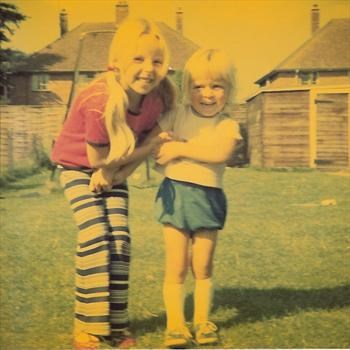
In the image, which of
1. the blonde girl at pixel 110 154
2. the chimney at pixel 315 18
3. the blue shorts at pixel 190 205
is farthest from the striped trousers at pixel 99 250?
the chimney at pixel 315 18

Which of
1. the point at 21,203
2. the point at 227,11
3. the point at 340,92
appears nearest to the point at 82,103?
the point at 21,203

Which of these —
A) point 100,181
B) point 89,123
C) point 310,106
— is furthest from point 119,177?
point 310,106

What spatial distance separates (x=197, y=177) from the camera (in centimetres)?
163

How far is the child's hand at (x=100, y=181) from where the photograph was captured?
1.61 m

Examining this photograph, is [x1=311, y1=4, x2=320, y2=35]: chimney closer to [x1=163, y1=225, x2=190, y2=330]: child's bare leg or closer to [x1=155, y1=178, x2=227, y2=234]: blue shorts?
[x1=155, y1=178, x2=227, y2=234]: blue shorts

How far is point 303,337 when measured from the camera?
1704 millimetres

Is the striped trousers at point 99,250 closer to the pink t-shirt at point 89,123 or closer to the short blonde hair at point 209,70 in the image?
the pink t-shirt at point 89,123

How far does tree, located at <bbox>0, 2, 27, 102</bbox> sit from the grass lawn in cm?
30

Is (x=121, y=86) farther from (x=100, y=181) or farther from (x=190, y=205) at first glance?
(x=190, y=205)

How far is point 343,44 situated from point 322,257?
0.64 metres

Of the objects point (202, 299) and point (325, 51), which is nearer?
point (202, 299)

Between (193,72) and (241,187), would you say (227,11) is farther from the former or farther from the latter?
(241,187)

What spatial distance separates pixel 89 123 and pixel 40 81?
0.32 m

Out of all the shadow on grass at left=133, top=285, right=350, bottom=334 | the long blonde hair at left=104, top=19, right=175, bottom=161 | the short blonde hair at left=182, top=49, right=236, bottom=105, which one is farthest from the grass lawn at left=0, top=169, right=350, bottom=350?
the short blonde hair at left=182, top=49, right=236, bottom=105
